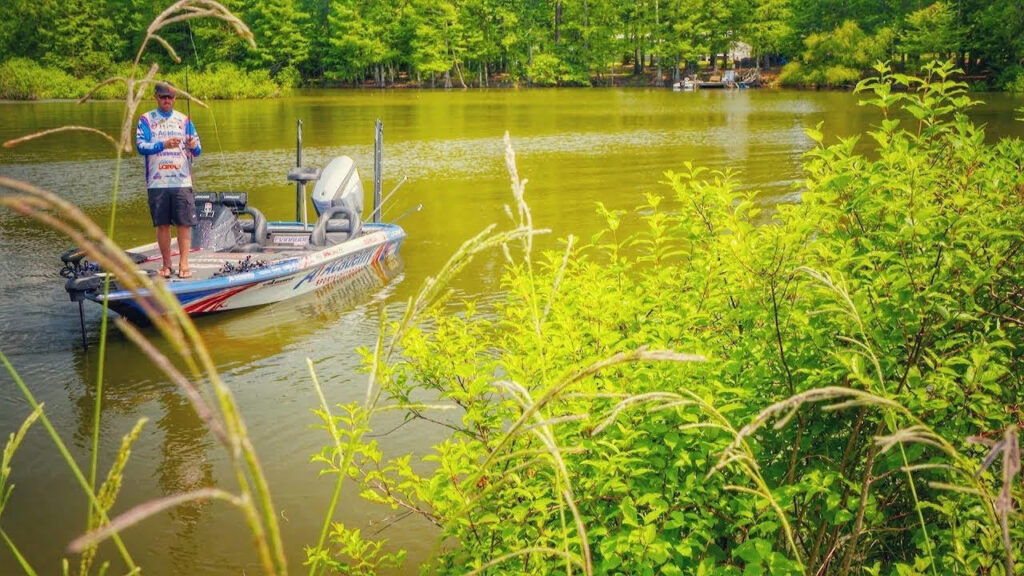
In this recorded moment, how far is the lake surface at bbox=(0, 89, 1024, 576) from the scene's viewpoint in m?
5.50

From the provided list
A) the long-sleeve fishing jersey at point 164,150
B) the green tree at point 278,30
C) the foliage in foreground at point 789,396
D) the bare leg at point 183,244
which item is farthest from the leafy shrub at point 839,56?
the foliage in foreground at point 789,396

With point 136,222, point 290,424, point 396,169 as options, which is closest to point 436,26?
point 396,169

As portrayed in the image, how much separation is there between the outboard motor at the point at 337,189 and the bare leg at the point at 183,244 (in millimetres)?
2815

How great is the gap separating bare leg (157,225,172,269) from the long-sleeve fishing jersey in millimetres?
499

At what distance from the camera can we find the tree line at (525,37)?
58594 mm

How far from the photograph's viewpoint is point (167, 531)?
530 cm

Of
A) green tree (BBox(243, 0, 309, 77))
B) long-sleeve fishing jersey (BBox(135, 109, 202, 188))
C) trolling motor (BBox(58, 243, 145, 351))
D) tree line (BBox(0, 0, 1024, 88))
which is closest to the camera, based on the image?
trolling motor (BBox(58, 243, 145, 351))

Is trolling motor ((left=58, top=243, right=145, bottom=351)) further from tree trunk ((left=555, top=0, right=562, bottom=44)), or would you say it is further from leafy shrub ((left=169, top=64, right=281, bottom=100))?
tree trunk ((left=555, top=0, right=562, bottom=44))

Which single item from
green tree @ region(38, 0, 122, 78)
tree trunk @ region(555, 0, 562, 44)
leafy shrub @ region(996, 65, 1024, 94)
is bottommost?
leafy shrub @ region(996, 65, 1024, 94)

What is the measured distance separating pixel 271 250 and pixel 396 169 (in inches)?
474

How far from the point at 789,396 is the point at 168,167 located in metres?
7.43

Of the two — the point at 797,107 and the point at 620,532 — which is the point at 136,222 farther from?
the point at 797,107

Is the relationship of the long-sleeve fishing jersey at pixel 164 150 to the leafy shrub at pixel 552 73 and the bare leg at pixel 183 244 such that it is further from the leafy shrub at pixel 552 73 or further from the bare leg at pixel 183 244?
the leafy shrub at pixel 552 73

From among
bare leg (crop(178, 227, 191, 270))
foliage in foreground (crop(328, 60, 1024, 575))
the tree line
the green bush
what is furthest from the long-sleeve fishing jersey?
the tree line
